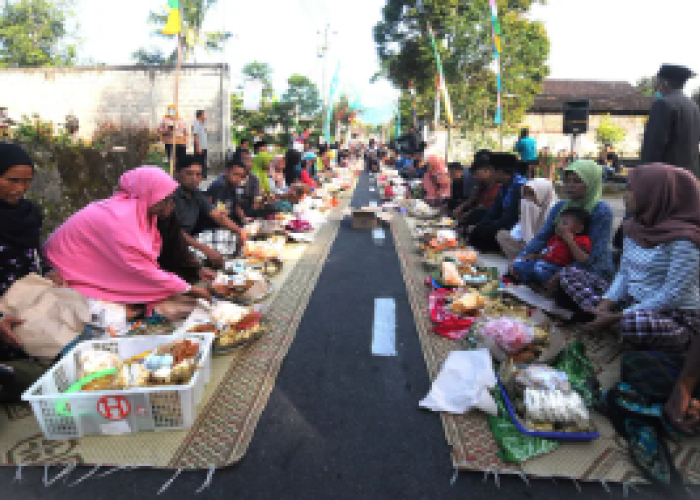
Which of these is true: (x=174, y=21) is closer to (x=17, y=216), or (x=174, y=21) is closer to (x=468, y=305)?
(x=17, y=216)

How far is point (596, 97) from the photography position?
25.8 metres

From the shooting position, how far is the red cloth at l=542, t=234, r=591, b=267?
11.4 ft

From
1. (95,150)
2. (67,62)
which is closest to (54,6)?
(67,62)

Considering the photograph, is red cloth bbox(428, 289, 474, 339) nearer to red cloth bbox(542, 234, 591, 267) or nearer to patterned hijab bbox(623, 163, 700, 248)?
red cloth bbox(542, 234, 591, 267)

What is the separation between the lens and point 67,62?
1160 inches

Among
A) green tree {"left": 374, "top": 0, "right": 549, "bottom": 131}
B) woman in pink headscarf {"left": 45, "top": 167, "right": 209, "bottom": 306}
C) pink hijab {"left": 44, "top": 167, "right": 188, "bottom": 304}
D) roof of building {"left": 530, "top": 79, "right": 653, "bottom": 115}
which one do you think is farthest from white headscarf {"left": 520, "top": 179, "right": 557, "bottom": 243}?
roof of building {"left": 530, "top": 79, "right": 653, "bottom": 115}

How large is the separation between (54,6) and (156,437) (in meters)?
35.8

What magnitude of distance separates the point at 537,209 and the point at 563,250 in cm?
119

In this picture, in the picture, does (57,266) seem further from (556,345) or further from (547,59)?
(547,59)

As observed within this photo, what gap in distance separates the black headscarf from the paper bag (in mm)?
240

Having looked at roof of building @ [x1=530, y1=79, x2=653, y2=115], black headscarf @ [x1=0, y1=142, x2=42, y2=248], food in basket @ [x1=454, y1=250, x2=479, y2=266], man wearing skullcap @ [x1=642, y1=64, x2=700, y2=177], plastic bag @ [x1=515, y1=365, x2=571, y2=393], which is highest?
roof of building @ [x1=530, y1=79, x2=653, y2=115]

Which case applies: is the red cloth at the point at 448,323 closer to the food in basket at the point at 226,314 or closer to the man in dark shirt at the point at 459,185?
the food in basket at the point at 226,314

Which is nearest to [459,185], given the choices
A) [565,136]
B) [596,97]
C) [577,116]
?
[577,116]

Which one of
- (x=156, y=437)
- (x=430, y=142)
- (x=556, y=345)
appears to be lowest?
(x=156, y=437)
